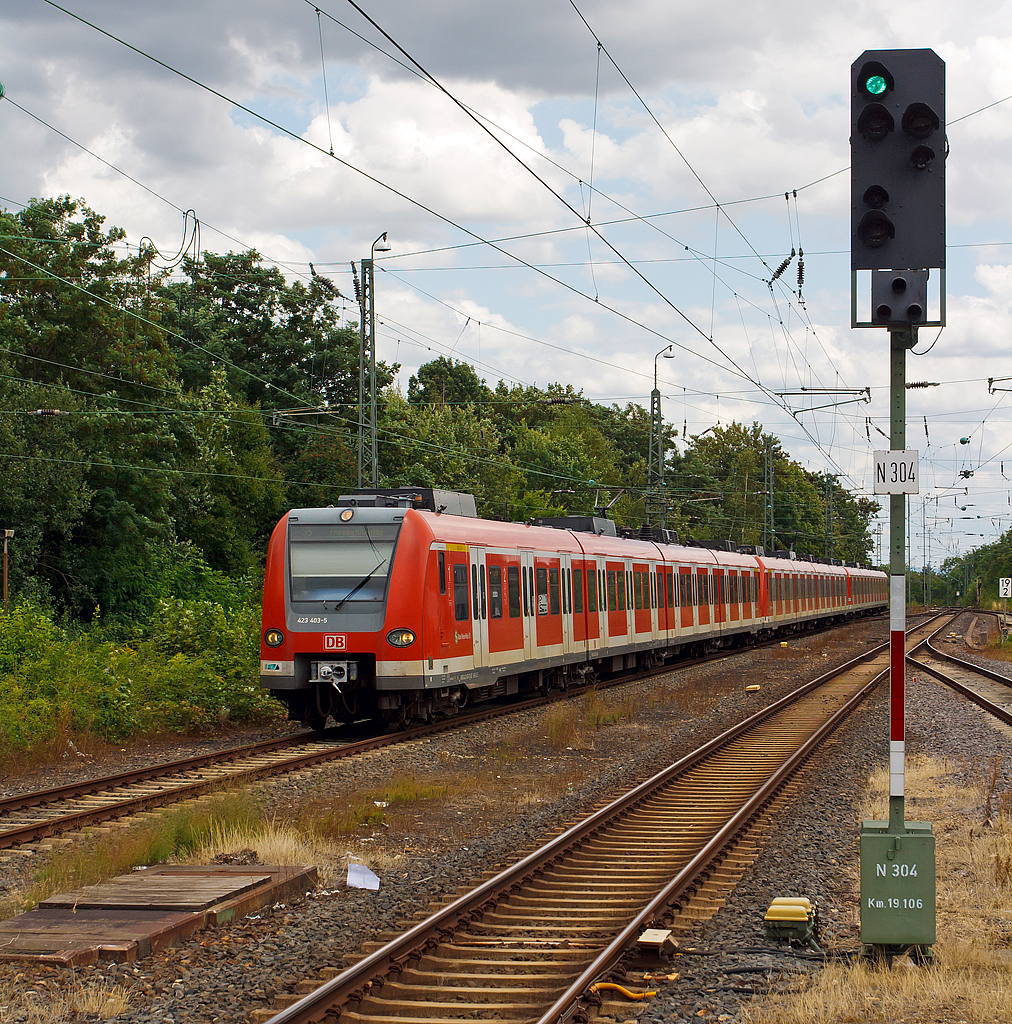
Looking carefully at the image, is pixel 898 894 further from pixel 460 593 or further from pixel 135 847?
pixel 460 593

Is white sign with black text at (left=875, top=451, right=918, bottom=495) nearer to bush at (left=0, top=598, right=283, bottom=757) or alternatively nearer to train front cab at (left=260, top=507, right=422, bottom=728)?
train front cab at (left=260, top=507, right=422, bottom=728)

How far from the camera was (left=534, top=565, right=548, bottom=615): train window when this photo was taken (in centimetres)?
2184

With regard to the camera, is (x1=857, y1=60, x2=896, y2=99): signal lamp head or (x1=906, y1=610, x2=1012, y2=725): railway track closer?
(x1=857, y1=60, x2=896, y2=99): signal lamp head

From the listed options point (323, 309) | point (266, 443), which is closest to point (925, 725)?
point (266, 443)

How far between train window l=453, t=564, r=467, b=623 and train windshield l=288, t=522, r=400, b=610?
1.46 m

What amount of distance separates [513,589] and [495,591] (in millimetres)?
952

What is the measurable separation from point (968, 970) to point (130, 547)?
3452 cm

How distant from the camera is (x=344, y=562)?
16812 millimetres

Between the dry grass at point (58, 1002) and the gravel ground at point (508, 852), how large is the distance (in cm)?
4

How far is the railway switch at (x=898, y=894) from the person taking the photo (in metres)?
6.87

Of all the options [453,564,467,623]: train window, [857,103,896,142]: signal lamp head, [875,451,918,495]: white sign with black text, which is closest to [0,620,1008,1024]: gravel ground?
[453,564,467,623]: train window

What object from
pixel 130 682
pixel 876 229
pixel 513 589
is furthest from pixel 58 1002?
pixel 513 589

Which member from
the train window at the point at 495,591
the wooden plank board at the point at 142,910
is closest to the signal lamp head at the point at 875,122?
the wooden plank board at the point at 142,910

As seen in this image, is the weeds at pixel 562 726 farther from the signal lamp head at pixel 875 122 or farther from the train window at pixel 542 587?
the signal lamp head at pixel 875 122
